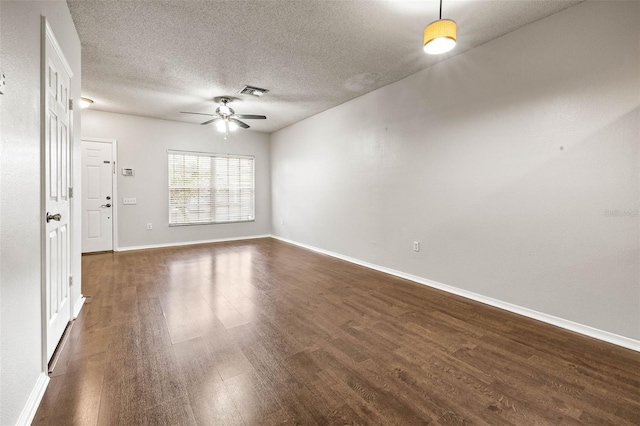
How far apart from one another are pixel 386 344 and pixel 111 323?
8.08ft

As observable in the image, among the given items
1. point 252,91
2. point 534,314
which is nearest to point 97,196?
point 252,91

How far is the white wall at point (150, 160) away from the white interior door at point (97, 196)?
0.17m

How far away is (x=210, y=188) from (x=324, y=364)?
588 cm

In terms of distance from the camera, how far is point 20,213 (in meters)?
1.51

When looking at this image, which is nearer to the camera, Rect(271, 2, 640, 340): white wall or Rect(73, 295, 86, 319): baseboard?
Rect(271, 2, 640, 340): white wall

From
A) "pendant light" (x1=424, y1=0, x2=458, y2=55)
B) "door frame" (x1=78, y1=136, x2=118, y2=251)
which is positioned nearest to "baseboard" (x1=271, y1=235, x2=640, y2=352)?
"pendant light" (x1=424, y1=0, x2=458, y2=55)

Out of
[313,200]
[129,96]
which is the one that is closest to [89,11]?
[129,96]

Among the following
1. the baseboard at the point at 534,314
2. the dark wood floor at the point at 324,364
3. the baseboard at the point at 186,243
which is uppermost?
the baseboard at the point at 186,243

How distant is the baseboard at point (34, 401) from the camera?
4.83 ft

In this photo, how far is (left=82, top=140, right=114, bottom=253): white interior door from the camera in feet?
18.4

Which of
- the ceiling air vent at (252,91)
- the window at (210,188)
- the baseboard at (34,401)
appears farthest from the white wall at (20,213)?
the window at (210,188)

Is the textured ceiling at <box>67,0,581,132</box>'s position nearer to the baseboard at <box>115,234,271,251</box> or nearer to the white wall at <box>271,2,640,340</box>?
the white wall at <box>271,2,640,340</box>

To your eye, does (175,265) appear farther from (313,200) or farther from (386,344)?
(386,344)

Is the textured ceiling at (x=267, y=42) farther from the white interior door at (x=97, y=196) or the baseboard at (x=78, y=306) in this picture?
the baseboard at (x=78, y=306)
